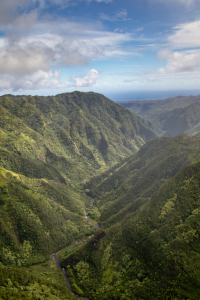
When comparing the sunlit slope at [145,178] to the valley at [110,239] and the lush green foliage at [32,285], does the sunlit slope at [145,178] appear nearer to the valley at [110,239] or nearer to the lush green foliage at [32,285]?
the valley at [110,239]

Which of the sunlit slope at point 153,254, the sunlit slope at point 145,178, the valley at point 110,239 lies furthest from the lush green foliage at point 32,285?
the sunlit slope at point 145,178

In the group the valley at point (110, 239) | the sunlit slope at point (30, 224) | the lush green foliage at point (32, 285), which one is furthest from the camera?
the sunlit slope at point (30, 224)

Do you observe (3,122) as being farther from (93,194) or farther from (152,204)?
(152,204)

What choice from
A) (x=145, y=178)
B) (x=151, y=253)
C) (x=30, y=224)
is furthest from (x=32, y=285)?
(x=145, y=178)

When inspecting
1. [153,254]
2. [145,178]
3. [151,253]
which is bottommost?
[151,253]

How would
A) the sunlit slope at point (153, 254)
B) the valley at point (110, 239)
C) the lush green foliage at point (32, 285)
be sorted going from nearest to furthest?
the lush green foliage at point (32, 285)
the sunlit slope at point (153, 254)
the valley at point (110, 239)

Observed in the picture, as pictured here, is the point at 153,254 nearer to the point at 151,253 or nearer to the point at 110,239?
the point at 151,253

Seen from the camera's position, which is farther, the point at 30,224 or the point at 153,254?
the point at 30,224
